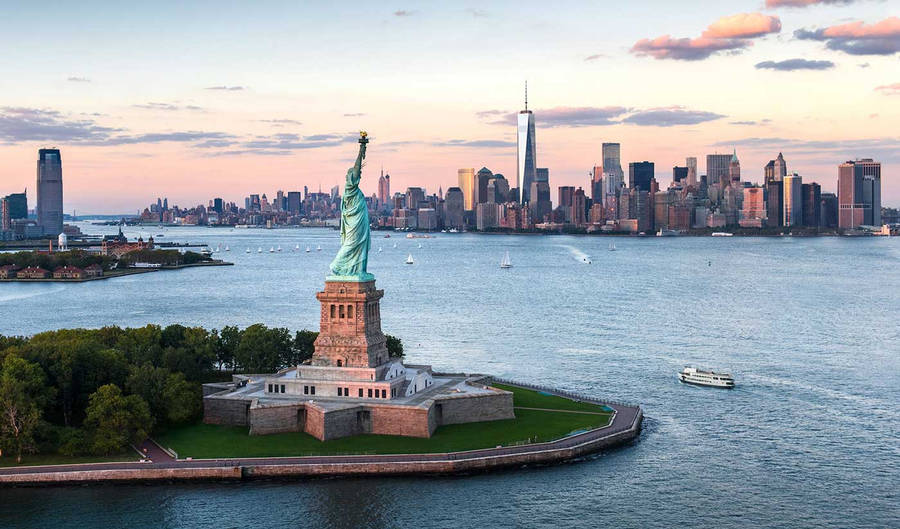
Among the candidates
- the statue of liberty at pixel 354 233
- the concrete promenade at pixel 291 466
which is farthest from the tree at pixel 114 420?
the statue of liberty at pixel 354 233

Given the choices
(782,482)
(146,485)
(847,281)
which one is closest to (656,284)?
(847,281)

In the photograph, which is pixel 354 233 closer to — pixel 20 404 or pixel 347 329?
pixel 347 329

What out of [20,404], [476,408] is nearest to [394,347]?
[476,408]

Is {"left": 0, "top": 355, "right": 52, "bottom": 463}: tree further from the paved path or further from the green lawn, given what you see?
the paved path

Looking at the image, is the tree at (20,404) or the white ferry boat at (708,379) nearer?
the tree at (20,404)

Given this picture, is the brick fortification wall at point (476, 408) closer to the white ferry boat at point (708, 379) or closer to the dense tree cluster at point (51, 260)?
the white ferry boat at point (708, 379)

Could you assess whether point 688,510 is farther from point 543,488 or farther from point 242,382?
point 242,382
